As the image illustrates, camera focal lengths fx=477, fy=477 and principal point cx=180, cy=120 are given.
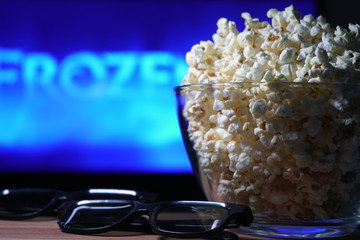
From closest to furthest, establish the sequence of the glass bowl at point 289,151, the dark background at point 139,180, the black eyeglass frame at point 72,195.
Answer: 1. the glass bowl at point 289,151
2. the black eyeglass frame at point 72,195
3. the dark background at point 139,180

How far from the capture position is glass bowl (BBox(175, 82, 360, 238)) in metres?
0.40

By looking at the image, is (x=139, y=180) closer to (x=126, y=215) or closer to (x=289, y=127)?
(x=126, y=215)

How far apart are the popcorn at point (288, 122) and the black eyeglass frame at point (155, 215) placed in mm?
28

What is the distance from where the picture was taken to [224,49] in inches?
18.7

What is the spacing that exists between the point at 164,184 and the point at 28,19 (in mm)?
412

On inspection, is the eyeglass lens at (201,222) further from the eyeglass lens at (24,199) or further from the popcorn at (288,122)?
the eyeglass lens at (24,199)

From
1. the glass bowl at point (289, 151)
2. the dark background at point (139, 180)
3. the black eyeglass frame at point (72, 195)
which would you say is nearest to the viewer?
the glass bowl at point (289, 151)

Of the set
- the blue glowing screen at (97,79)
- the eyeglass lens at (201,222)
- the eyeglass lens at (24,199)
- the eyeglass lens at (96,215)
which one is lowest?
the eyeglass lens at (201,222)

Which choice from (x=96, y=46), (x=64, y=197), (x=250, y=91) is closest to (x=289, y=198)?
(x=250, y=91)

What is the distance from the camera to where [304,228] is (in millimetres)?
423

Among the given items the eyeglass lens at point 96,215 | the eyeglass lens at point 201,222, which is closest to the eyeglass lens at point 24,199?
the eyeglass lens at point 96,215

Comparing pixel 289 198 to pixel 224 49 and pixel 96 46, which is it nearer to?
pixel 224 49

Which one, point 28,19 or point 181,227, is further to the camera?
point 28,19

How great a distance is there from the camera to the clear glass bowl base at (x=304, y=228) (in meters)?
0.42
